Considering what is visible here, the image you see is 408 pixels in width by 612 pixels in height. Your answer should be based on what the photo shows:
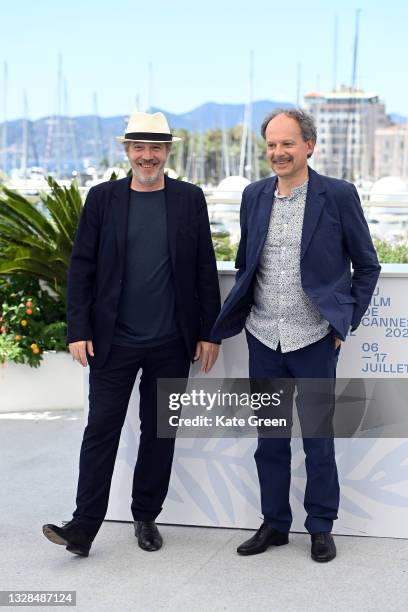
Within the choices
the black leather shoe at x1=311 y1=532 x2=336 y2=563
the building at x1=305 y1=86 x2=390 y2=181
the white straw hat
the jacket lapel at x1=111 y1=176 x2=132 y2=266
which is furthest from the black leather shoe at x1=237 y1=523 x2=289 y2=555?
the building at x1=305 y1=86 x2=390 y2=181

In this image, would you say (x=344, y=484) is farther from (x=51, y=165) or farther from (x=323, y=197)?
(x=51, y=165)

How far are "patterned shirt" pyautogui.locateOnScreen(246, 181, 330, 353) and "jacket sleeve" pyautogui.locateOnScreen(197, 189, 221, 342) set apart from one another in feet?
1.01

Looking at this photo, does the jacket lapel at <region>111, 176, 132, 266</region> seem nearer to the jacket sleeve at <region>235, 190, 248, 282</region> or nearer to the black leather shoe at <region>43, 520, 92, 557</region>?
the jacket sleeve at <region>235, 190, 248, 282</region>

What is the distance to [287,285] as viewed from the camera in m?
4.43

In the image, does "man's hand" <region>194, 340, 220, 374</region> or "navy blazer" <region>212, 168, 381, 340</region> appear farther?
"man's hand" <region>194, 340, 220, 374</region>

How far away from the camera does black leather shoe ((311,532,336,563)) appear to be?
4555 mm

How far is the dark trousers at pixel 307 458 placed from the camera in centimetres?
445

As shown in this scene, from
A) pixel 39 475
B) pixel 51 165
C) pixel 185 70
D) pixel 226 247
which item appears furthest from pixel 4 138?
pixel 185 70

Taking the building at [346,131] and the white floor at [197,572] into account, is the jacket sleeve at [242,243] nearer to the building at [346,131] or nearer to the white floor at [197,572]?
the white floor at [197,572]

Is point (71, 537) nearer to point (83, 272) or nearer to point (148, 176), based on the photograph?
point (83, 272)

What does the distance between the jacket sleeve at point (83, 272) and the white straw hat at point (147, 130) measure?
0.30 meters

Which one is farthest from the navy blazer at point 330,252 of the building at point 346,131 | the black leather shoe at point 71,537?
the building at point 346,131

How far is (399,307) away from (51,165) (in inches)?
2937

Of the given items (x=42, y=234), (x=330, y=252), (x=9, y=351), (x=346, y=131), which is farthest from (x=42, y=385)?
(x=346, y=131)
